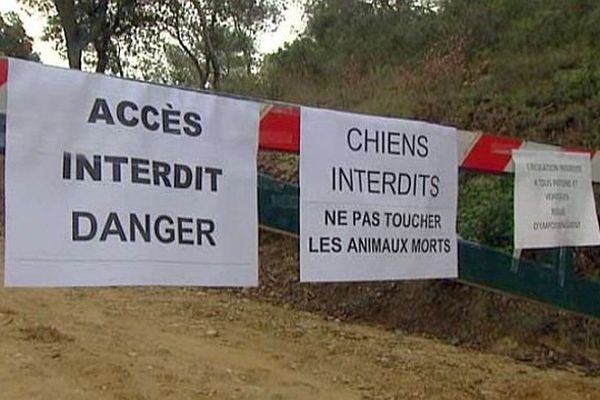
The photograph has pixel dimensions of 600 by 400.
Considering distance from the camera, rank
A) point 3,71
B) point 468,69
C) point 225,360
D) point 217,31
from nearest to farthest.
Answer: point 3,71 → point 225,360 → point 468,69 → point 217,31

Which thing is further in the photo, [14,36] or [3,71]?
[14,36]

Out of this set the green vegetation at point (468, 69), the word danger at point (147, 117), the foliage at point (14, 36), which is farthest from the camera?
the foliage at point (14, 36)

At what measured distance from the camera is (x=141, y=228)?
2.91 metres

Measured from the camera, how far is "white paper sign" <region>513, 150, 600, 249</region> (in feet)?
14.4

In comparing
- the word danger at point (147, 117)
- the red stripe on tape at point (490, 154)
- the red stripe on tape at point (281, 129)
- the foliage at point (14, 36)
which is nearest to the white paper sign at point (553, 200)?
the red stripe on tape at point (490, 154)

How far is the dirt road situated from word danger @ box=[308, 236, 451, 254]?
167 cm

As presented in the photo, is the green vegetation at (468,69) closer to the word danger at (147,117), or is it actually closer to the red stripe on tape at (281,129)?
the red stripe on tape at (281,129)

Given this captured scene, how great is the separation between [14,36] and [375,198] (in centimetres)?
2472

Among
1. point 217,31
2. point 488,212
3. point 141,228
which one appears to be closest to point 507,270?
point 141,228

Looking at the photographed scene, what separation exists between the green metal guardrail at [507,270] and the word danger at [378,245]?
0.76 metres

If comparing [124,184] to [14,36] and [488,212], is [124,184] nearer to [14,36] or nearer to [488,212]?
[488,212]

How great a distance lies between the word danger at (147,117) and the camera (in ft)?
9.41

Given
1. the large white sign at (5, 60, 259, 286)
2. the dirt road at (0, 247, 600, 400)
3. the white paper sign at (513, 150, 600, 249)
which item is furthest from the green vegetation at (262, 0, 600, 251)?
the large white sign at (5, 60, 259, 286)

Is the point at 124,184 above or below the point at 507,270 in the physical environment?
above
